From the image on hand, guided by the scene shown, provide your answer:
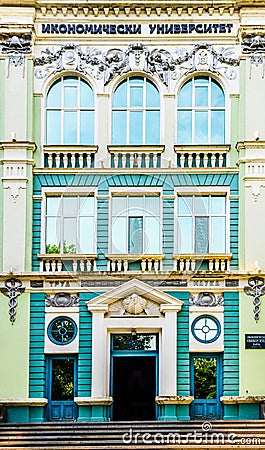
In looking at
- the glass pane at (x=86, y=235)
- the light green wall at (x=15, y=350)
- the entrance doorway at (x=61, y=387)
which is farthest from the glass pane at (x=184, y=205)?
the entrance doorway at (x=61, y=387)

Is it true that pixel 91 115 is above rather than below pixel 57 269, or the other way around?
above

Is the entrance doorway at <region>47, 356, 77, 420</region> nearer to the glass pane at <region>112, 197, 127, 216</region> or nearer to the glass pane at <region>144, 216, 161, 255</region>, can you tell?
the glass pane at <region>144, 216, 161, 255</region>

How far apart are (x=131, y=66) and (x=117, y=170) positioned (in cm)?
278

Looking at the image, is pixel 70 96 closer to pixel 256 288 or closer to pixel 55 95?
pixel 55 95

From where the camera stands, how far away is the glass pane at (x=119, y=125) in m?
25.3

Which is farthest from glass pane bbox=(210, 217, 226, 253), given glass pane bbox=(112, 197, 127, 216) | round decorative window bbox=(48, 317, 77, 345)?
round decorative window bbox=(48, 317, 77, 345)

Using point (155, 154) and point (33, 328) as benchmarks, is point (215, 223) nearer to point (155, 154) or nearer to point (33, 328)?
point (155, 154)

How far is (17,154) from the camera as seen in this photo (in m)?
24.8

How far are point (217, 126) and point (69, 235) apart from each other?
190 inches

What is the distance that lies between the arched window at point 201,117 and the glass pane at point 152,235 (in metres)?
2.21

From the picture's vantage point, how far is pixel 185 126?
25250 mm

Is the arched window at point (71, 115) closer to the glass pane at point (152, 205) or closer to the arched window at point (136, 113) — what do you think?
the arched window at point (136, 113)

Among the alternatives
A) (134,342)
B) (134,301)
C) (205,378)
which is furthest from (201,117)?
(205,378)

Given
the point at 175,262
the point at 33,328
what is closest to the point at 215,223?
the point at 175,262
